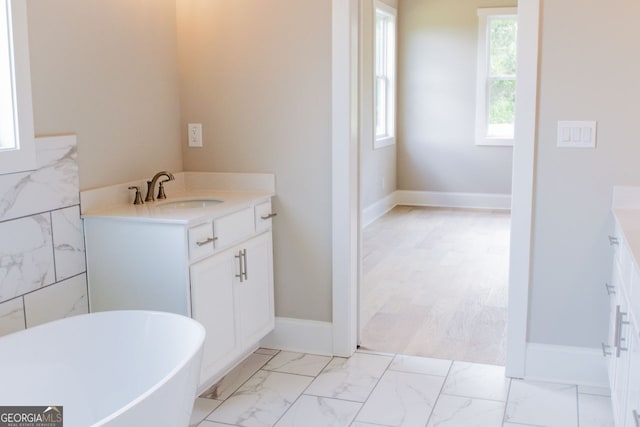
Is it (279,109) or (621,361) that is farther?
(279,109)

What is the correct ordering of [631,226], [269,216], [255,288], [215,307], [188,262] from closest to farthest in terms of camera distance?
[631,226]
[188,262]
[215,307]
[255,288]
[269,216]

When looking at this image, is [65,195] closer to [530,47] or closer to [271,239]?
[271,239]

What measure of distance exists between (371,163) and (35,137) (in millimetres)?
4859

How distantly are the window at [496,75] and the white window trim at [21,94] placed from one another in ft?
19.7

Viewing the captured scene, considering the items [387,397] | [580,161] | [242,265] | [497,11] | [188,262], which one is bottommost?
[387,397]

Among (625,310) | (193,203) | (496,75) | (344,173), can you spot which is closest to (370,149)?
(496,75)

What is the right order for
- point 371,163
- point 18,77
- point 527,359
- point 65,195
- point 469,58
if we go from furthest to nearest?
Answer: point 469,58
point 371,163
point 527,359
point 65,195
point 18,77

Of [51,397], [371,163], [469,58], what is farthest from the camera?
[469,58]

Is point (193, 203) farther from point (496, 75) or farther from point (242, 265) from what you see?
point (496, 75)

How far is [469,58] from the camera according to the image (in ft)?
25.6

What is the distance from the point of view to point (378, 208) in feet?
24.7

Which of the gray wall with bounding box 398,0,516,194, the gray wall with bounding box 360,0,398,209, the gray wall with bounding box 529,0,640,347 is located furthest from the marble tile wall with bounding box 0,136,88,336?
the gray wall with bounding box 398,0,516,194

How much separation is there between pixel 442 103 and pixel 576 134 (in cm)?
502

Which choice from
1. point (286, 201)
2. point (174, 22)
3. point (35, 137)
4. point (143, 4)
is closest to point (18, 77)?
point (35, 137)
